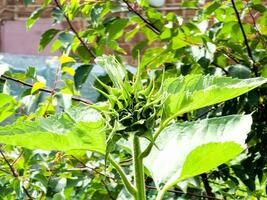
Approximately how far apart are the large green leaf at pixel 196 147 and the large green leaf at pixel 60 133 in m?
0.07

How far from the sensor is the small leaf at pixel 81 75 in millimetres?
1542

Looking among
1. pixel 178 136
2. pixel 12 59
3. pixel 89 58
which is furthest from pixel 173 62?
pixel 12 59

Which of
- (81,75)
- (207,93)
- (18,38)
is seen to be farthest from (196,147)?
(18,38)

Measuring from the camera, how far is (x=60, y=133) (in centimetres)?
69

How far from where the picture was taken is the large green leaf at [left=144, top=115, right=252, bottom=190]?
679 millimetres

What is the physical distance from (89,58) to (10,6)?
301cm

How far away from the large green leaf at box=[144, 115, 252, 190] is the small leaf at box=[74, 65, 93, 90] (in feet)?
2.46

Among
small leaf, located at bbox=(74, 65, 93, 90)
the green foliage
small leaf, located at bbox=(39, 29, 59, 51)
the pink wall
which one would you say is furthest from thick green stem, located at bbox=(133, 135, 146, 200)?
the pink wall

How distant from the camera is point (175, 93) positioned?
2.31 ft

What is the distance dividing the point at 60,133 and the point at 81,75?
2.85 ft

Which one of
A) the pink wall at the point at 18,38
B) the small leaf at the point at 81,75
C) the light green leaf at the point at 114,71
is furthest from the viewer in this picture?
the pink wall at the point at 18,38

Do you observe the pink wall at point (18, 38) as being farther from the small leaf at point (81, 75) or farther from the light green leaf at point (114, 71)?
the light green leaf at point (114, 71)

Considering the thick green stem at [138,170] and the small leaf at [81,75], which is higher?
the thick green stem at [138,170]

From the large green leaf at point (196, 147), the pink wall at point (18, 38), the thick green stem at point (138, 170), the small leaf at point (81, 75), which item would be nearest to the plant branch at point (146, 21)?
the small leaf at point (81, 75)
